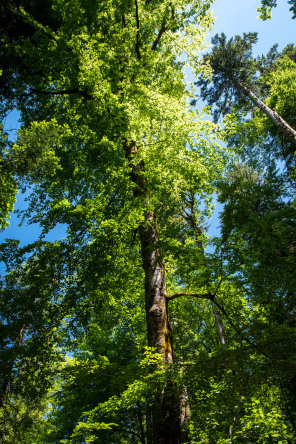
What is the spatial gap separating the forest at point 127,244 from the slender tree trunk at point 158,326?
0.03 meters

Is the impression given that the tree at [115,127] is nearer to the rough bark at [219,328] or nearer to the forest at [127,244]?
the forest at [127,244]

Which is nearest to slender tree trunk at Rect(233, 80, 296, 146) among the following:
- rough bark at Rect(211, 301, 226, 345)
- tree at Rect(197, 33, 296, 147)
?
tree at Rect(197, 33, 296, 147)

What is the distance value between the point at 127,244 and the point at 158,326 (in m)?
4.08

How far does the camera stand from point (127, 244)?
344 inches

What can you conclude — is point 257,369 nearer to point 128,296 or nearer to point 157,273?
point 157,273

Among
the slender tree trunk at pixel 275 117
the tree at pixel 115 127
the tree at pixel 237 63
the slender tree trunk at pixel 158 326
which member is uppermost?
the tree at pixel 237 63

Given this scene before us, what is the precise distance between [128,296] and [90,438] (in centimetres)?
406

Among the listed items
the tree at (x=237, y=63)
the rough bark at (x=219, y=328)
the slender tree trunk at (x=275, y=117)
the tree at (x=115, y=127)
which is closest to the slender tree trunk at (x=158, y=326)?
the tree at (x=115, y=127)

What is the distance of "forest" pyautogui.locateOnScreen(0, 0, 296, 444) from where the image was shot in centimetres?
388

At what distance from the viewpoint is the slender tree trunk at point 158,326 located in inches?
154

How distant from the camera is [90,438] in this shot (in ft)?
19.1

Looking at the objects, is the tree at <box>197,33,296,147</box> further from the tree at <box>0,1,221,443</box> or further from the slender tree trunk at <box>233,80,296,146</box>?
the tree at <box>0,1,221,443</box>

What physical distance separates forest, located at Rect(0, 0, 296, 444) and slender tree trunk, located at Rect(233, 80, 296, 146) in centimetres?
446

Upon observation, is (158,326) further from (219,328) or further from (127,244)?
(219,328)
